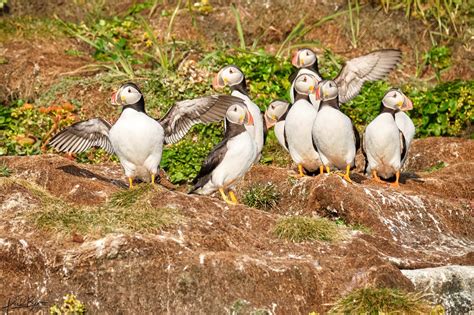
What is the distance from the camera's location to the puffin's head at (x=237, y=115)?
9719mm

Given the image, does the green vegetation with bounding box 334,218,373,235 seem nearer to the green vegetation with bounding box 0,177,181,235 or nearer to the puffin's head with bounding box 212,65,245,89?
the green vegetation with bounding box 0,177,181,235

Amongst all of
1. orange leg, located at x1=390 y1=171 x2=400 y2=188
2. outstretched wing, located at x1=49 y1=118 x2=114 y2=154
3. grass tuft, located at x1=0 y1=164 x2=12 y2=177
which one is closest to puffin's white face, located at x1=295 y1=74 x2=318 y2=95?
orange leg, located at x1=390 y1=171 x2=400 y2=188

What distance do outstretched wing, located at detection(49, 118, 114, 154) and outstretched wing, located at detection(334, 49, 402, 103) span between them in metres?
3.45

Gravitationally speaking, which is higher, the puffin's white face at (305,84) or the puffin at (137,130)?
the puffin's white face at (305,84)

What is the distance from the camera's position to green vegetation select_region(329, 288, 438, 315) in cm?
732

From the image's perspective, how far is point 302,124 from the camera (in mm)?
10977

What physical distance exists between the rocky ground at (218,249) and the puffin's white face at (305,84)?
1058mm

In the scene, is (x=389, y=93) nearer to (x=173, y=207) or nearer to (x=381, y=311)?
(x=173, y=207)

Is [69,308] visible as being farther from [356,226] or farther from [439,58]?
[439,58]

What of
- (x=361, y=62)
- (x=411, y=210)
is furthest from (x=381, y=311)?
(x=361, y=62)

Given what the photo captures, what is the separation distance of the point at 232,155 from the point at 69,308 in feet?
9.38

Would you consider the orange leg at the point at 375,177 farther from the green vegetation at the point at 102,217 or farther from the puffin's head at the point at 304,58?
the green vegetation at the point at 102,217

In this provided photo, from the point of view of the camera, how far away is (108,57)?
15070mm

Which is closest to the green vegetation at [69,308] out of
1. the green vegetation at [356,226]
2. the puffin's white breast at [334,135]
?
the green vegetation at [356,226]
